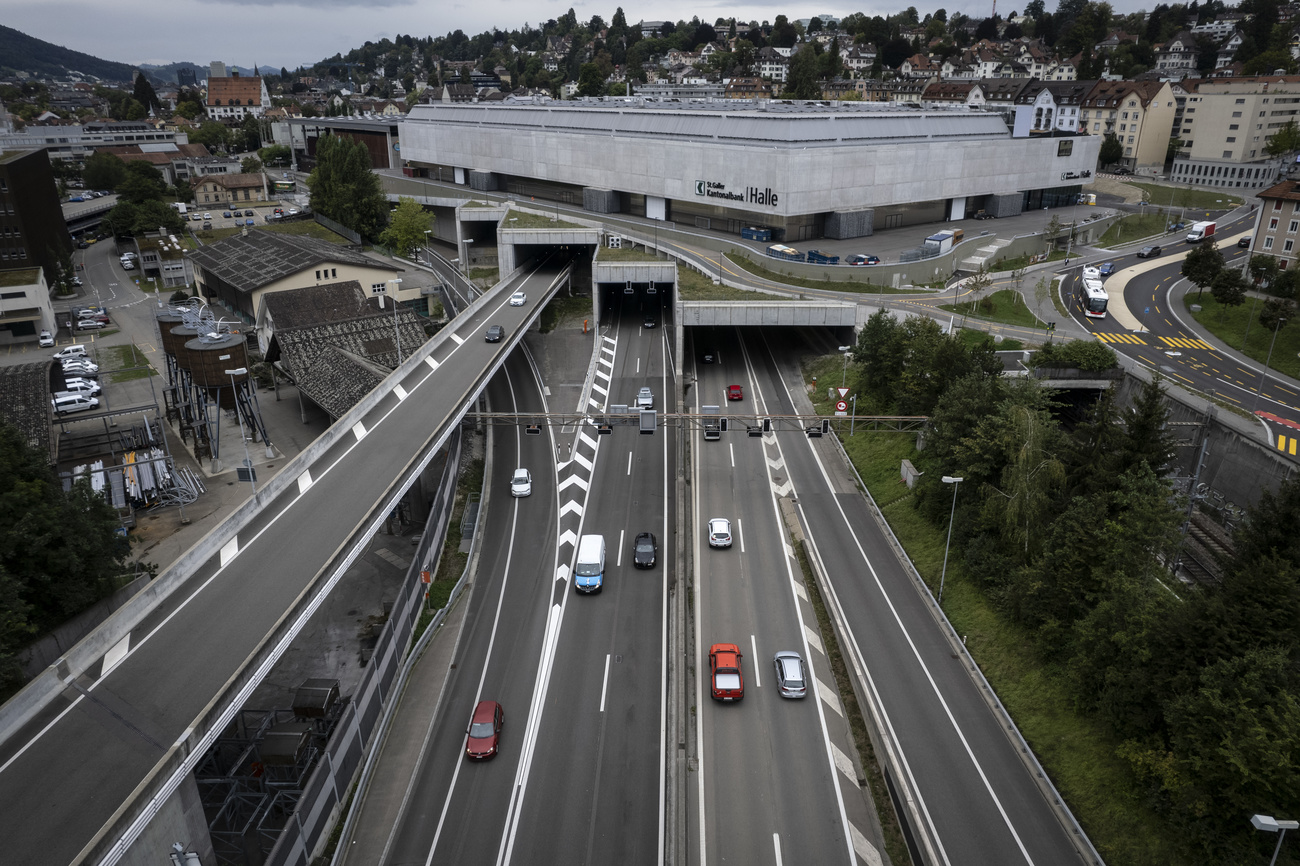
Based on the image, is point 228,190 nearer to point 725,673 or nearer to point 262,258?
point 262,258

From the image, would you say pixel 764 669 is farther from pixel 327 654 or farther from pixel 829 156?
pixel 829 156

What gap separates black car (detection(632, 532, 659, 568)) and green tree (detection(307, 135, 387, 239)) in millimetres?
85582

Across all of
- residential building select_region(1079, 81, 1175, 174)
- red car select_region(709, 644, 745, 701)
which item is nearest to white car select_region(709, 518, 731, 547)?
red car select_region(709, 644, 745, 701)

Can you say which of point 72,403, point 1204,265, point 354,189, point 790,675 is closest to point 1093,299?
point 1204,265

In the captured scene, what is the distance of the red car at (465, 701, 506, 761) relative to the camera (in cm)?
2883

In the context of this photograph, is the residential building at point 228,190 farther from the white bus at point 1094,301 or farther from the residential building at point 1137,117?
the residential building at point 1137,117

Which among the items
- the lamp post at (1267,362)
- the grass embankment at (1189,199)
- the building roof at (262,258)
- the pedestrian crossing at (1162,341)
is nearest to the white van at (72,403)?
the building roof at (262,258)

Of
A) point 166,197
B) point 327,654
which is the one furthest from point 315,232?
point 327,654

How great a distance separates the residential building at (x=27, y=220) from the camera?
86.4 m

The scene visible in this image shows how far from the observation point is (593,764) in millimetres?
28781

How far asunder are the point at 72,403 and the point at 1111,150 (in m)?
149

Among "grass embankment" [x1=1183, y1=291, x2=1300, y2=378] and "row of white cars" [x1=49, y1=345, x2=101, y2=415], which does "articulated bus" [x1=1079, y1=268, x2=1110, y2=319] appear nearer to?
"grass embankment" [x1=1183, y1=291, x2=1300, y2=378]

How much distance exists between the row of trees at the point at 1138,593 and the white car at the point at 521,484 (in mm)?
23334

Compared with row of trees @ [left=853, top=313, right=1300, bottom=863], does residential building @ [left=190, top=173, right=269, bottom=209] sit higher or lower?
higher
